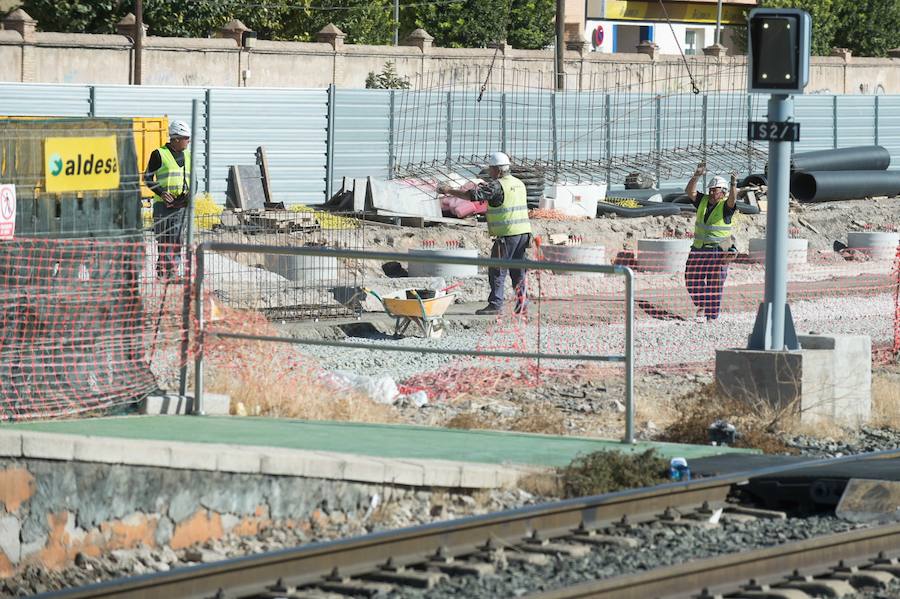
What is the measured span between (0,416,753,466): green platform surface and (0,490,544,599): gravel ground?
367 mm

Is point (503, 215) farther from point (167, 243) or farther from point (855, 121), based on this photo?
point (855, 121)

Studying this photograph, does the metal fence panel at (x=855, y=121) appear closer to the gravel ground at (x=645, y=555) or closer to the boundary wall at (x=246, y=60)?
the boundary wall at (x=246, y=60)

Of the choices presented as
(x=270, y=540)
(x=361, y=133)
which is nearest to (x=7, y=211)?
(x=270, y=540)

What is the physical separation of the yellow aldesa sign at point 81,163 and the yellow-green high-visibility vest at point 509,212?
7614 millimetres

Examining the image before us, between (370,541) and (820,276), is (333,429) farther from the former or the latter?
(820,276)

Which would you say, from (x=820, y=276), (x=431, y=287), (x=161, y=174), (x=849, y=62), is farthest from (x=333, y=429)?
(x=849, y=62)

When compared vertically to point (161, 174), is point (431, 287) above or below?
below

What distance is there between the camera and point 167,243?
13.7 meters

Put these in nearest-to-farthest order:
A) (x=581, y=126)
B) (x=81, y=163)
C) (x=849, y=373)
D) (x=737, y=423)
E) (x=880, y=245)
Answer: (x=81, y=163), (x=737, y=423), (x=849, y=373), (x=880, y=245), (x=581, y=126)

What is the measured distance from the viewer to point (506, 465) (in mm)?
8992

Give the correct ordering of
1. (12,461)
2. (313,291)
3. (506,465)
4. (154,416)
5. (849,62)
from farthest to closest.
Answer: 1. (849,62)
2. (313,291)
3. (154,416)
4. (506,465)
5. (12,461)

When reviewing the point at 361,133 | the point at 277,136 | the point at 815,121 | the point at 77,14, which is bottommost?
the point at 277,136

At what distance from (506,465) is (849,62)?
49.3 m

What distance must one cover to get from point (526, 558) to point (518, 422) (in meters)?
3.73
